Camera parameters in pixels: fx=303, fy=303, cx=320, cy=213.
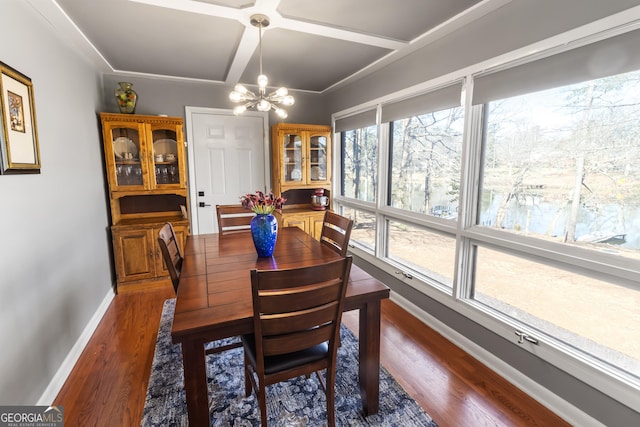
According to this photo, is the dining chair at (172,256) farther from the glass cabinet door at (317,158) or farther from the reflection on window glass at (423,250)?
the glass cabinet door at (317,158)

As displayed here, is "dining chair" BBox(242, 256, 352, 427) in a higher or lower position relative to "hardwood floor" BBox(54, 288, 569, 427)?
higher

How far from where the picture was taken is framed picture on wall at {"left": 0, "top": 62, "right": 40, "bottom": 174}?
147 centimetres

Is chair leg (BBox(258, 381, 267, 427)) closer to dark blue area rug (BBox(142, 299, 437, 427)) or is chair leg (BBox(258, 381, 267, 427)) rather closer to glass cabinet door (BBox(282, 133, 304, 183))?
dark blue area rug (BBox(142, 299, 437, 427))

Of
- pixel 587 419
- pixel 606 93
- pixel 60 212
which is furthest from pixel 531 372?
pixel 60 212

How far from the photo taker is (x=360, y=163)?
3809mm

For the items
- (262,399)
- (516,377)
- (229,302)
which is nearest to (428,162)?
(516,377)

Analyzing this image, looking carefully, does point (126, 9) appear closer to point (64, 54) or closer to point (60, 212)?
point (64, 54)

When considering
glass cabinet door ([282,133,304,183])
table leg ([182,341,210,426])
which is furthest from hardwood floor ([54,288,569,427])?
glass cabinet door ([282,133,304,183])

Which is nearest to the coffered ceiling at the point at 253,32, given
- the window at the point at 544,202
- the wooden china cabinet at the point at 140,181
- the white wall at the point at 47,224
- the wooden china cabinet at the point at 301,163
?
the white wall at the point at 47,224

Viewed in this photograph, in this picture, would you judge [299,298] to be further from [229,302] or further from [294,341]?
[229,302]

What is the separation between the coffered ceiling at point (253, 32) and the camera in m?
1.93

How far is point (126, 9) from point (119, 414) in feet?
8.13

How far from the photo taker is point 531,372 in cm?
182

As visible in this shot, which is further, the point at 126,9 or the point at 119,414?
the point at 126,9
